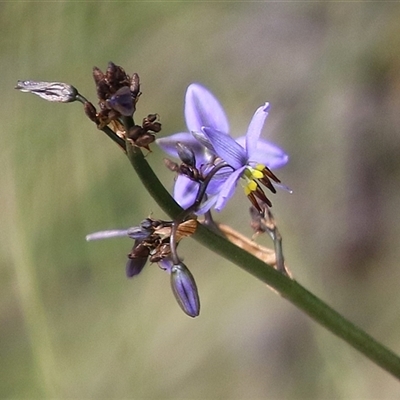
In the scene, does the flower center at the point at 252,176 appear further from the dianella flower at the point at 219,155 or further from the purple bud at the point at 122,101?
the purple bud at the point at 122,101

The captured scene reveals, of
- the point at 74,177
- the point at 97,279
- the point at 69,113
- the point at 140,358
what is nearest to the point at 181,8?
the point at 69,113

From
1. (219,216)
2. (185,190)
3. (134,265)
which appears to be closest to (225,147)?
(185,190)

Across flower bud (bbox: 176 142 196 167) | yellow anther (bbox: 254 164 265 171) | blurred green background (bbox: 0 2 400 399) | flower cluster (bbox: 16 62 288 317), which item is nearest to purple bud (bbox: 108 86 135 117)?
flower cluster (bbox: 16 62 288 317)

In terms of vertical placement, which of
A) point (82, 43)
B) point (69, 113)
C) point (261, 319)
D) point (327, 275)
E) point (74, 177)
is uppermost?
point (82, 43)

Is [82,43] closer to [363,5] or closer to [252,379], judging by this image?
[363,5]

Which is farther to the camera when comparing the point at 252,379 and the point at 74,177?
the point at 74,177

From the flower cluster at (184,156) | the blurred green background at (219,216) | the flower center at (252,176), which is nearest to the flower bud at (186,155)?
the flower cluster at (184,156)
